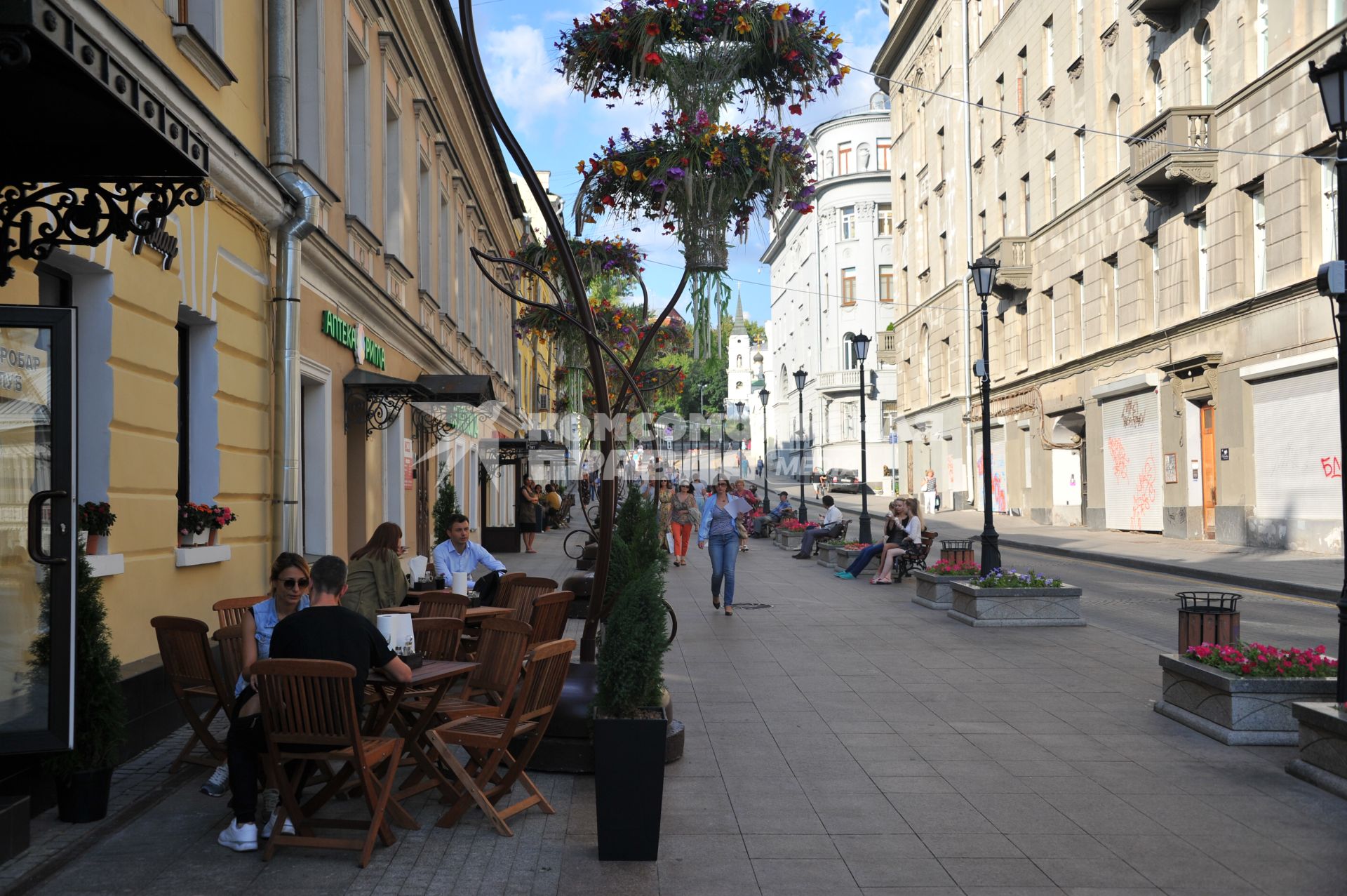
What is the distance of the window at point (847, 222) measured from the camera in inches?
2985

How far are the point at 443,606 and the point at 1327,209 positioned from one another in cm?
1943

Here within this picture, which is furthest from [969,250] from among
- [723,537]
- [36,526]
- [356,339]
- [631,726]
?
[36,526]

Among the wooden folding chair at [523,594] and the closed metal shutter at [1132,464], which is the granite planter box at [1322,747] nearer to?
the wooden folding chair at [523,594]

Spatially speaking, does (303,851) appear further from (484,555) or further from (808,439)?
(808,439)

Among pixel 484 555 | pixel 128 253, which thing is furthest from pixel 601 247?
pixel 128 253

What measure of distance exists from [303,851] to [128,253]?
4.25 meters

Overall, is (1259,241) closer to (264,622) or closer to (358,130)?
(358,130)

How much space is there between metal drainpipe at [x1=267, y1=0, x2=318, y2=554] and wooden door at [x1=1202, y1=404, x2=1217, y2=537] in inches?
841

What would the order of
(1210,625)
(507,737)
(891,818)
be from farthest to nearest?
1. (1210,625)
2. (891,818)
3. (507,737)

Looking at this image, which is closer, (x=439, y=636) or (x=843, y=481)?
(x=439, y=636)

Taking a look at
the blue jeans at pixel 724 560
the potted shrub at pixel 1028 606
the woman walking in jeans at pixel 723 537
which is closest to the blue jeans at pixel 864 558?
the woman walking in jeans at pixel 723 537

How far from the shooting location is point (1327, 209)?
70.7 ft

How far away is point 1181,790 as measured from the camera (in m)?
6.54

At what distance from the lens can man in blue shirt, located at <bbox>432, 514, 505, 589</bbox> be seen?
10922mm
